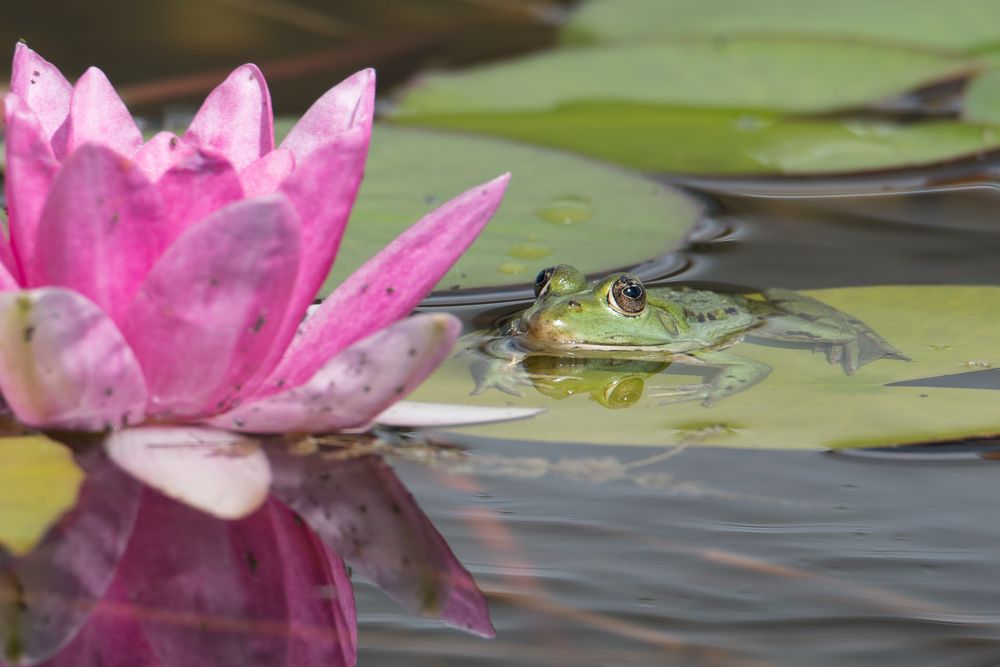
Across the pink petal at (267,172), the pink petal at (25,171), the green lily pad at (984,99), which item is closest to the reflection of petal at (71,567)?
the pink petal at (25,171)

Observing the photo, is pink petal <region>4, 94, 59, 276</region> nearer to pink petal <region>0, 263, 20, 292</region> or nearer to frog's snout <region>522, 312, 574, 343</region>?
pink petal <region>0, 263, 20, 292</region>

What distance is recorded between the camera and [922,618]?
5.32ft

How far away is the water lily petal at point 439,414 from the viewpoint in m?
1.97

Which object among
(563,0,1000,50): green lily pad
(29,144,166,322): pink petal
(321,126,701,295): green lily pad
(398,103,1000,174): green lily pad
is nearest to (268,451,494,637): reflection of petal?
(29,144,166,322): pink petal

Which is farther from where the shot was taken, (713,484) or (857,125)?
(857,125)

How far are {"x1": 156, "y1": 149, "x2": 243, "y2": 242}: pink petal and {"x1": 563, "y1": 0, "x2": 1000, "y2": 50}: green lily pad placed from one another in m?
3.63

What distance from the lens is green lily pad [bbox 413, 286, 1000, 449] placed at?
2.05 meters

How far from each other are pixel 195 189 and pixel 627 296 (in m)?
1.34

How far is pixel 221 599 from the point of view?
1.54 meters

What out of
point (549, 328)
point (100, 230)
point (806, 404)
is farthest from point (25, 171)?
point (806, 404)

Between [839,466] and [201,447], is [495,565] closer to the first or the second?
[201,447]

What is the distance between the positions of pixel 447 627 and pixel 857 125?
350cm

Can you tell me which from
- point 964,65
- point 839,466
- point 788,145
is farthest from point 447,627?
point 964,65

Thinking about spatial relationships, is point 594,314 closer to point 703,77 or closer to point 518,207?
point 518,207
